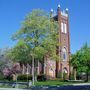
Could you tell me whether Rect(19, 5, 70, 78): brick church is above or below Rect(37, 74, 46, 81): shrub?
above

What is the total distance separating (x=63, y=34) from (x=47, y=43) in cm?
3097

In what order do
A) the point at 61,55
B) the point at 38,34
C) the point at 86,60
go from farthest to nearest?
the point at 61,55, the point at 86,60, the point at 38,34

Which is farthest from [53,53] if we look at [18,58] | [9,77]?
[9,77]

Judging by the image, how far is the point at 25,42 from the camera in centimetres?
6066

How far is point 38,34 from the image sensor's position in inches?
2392

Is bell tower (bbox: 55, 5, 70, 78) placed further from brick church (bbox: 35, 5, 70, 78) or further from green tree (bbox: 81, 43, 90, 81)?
green tree (bbox: 81, 43, 90, 81)

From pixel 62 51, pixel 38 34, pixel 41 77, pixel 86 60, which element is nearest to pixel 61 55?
pixel 62 51

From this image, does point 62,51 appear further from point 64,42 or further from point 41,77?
point 41,77

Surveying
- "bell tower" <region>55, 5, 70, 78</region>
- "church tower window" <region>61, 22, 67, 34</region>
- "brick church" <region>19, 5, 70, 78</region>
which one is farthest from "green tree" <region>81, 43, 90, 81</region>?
"church tower window" <region>61, 22, 67, 34</region>

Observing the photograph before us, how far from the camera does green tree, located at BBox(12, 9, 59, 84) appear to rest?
6009cm

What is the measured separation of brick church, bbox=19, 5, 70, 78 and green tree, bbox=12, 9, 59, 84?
22.8 metres

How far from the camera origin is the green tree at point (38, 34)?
60.1 metres

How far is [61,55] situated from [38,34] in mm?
26647

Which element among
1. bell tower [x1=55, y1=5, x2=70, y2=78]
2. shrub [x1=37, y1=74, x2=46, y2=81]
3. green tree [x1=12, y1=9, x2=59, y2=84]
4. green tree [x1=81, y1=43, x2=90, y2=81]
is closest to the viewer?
green tree [x1=12, y1=9, x2=59, y2=84]
